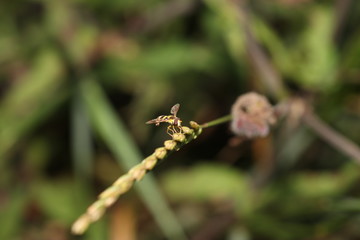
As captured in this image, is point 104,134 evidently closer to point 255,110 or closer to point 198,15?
point 198,15

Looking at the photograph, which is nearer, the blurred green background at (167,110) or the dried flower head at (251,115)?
the dried flower head at (251,115)

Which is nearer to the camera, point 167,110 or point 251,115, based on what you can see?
point 251,115

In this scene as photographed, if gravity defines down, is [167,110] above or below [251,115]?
above

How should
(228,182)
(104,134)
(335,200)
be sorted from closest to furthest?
(335,200) → (104,134) → (228,182)

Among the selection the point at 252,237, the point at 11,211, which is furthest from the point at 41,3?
the point at 252,237

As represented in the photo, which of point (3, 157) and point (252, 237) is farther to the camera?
point (3, 157)
